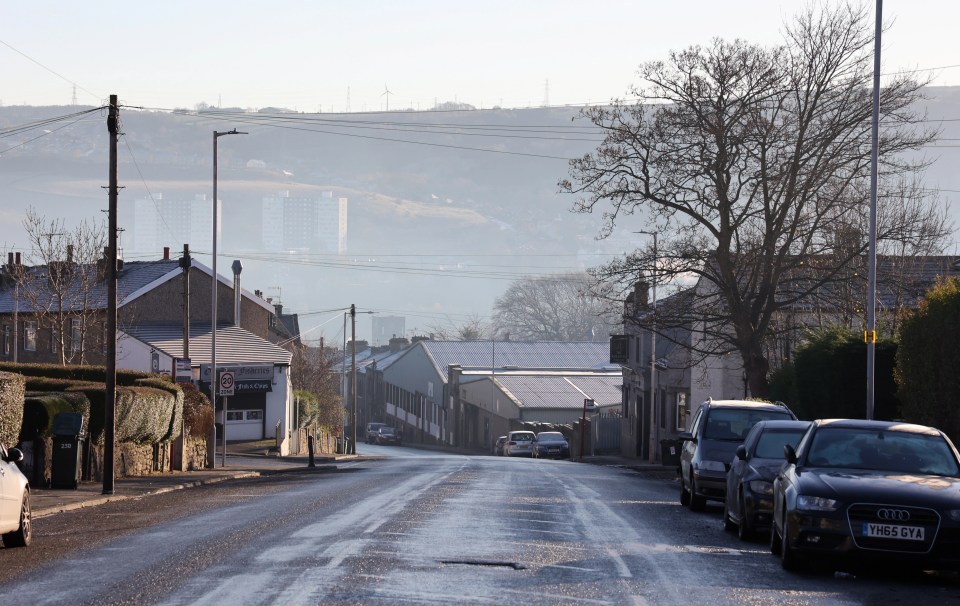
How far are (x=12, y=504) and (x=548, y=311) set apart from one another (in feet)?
470

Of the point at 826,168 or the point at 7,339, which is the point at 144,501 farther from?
the point at 7,339

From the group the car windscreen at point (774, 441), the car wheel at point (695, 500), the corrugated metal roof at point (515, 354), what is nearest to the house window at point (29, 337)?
the corrugated metal roof at point (515, 354)

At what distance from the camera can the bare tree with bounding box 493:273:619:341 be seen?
155 meters

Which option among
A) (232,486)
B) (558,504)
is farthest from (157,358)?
(558,504)

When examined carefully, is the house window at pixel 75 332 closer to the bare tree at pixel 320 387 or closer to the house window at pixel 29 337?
the house window at pixel 29 337

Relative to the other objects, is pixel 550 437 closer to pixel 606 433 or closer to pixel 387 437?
pixel 606 433

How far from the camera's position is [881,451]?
14.3 metres

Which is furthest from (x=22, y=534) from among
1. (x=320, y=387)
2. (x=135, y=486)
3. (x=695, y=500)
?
(x=320, y=387)

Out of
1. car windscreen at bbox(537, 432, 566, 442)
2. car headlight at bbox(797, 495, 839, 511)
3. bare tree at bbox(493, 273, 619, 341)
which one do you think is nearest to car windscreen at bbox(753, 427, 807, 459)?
car headlight at bbox(797, 495, 839, 511)

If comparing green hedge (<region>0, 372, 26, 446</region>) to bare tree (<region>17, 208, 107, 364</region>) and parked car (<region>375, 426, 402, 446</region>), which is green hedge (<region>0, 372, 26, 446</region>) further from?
parked car (<region>375, 426, 402, 446</region>)

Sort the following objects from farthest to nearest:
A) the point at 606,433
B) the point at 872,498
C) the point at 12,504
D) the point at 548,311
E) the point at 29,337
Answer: the point at 548,311 → the point at 606,433 → the point at 29,337 → the point at 12,504 → the point at 872,498

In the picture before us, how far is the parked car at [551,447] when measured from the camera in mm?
71500

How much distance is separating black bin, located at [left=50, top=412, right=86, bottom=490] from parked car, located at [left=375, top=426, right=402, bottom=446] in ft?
275

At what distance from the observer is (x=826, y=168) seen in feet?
131
